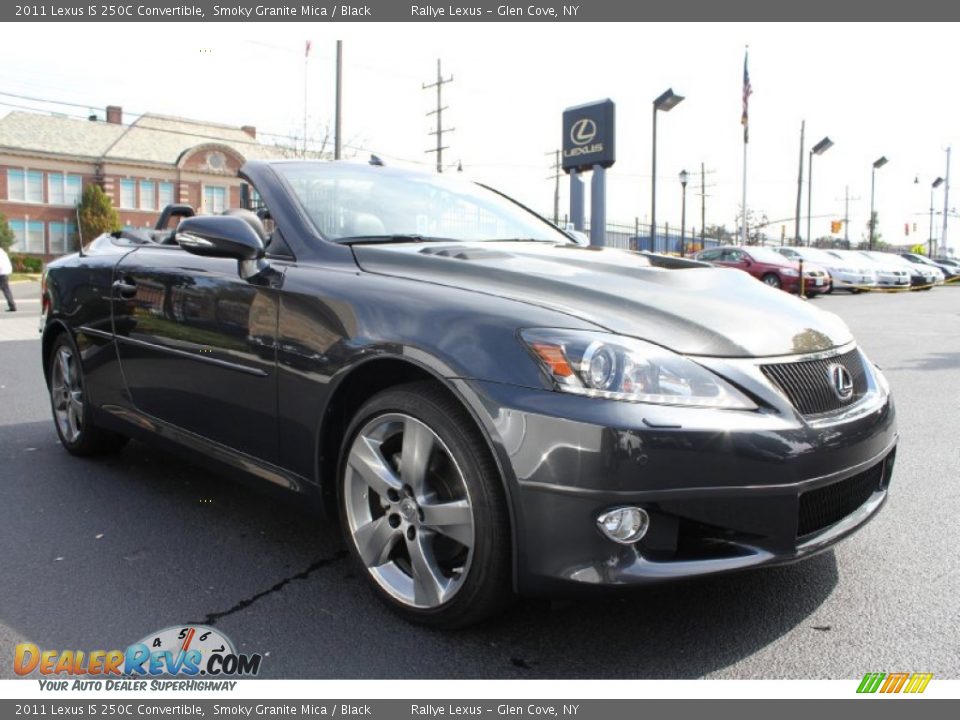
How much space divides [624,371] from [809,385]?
0.66m

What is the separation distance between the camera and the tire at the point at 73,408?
454 cm

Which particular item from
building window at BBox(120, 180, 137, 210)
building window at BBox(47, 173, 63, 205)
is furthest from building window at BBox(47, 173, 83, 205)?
building window at BBox(120, 180, 137, 210)

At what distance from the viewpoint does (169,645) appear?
254 cm

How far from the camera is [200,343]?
3.38m

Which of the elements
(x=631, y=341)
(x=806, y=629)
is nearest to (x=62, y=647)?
(x=631, y=341)

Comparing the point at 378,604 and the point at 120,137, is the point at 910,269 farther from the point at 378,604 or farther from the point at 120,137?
the point at 120,137

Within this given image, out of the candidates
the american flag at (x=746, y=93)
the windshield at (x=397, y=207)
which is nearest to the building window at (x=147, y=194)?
the american flag at (x=746, y=93)

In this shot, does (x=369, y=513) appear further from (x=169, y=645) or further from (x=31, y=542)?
(x=31, y=542)

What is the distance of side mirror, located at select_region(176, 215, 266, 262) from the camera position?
10.1 feet

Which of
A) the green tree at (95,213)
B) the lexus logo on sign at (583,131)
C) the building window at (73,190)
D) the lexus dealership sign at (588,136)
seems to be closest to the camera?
the lexus dealership sign at (588,136)

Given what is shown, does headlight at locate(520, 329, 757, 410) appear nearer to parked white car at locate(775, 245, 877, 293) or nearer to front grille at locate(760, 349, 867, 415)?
front grille at locate(760, 349, 867, 415)

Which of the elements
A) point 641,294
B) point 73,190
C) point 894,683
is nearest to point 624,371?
point 641,294

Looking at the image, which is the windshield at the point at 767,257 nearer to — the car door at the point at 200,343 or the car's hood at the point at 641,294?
the car's hood at the point at 641,294

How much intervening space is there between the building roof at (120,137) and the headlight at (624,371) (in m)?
54.3
